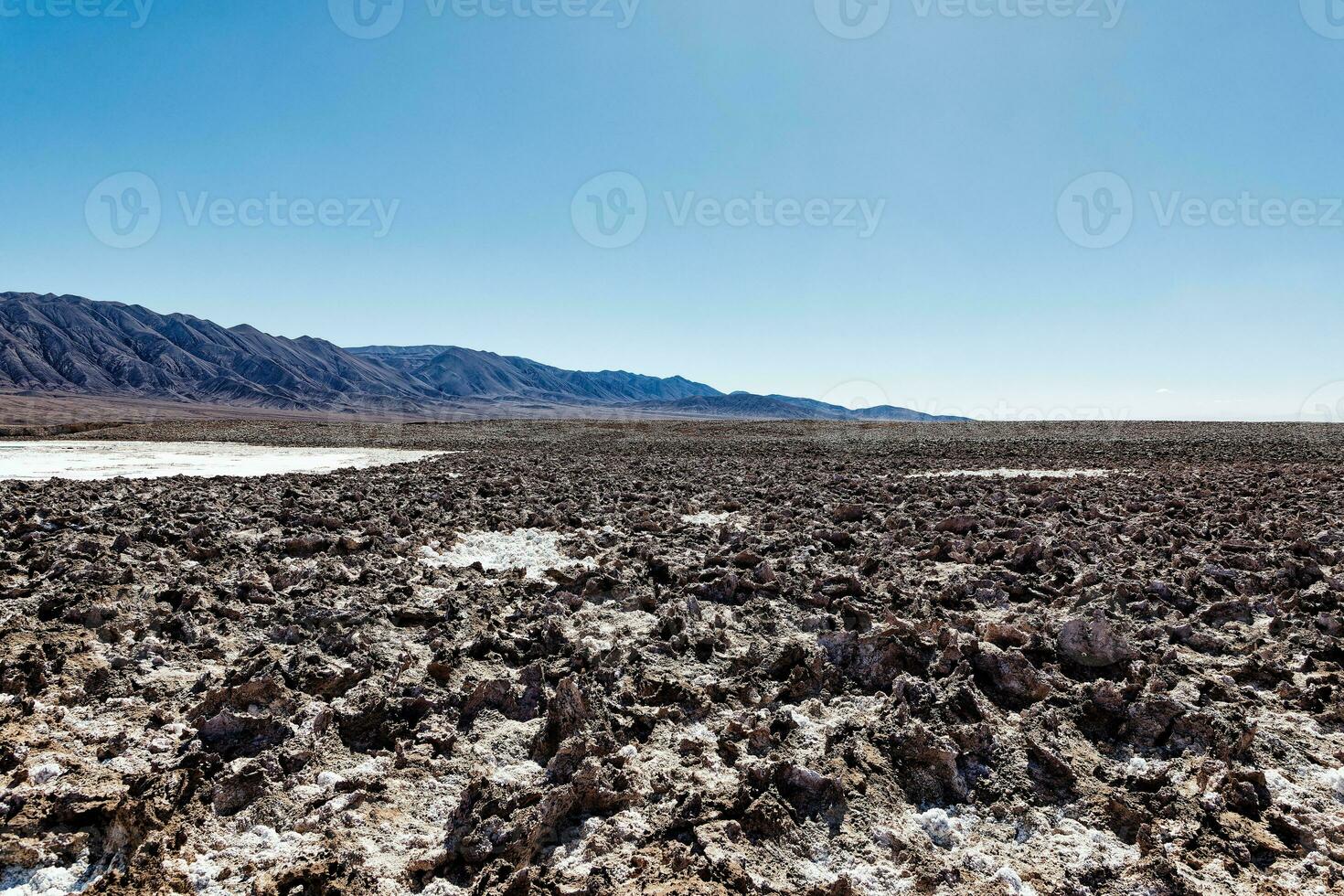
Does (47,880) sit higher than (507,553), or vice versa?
(507,553)

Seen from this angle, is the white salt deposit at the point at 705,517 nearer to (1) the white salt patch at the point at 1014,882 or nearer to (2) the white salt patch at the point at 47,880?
(1) the white salt patch at the point at 1014,882

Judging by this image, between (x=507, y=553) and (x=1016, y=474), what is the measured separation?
13568 millimetres

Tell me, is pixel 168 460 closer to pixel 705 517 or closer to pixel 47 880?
pixel 705 517

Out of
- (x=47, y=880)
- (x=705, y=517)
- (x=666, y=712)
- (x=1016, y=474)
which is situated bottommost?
(x=47, y=880)

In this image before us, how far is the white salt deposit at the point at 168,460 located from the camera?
590 inches

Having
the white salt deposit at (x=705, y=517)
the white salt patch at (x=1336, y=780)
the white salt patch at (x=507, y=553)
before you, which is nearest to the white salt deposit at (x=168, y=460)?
the white salt patch at (x=507, y=553)

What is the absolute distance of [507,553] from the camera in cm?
742

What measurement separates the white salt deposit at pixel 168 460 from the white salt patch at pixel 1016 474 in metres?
13.4

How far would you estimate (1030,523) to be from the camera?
8.43 meters

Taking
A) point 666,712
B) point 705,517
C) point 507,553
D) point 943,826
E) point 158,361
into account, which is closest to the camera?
point 943,826

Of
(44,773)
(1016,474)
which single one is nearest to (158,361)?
(1016,474)

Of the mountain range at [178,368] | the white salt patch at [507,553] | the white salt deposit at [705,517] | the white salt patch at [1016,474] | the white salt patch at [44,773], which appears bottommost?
the white salt patch at [44,773]

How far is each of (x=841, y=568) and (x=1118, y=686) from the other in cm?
281

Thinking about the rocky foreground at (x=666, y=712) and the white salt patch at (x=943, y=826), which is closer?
the rocky foreground at (x=666, y=712)
